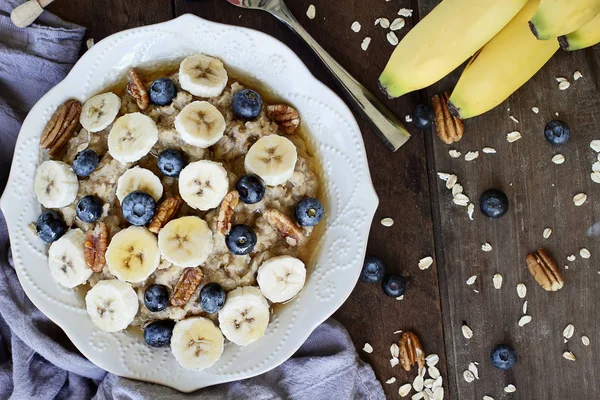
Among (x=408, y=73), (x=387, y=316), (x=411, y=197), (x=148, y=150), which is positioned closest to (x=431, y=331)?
(x=387, y=316)

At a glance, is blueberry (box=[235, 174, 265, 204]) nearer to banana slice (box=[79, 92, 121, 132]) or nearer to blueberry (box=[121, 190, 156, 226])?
blueberry (box=[121, 190, 156, 226])

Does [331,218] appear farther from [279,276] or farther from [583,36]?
[583,36]

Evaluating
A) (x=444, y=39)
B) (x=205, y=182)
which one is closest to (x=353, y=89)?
(x=444, y=39)

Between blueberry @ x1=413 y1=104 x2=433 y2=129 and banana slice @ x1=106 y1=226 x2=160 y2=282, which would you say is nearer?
banana slice @ x1=106 y1=226 x2=160 y2=282

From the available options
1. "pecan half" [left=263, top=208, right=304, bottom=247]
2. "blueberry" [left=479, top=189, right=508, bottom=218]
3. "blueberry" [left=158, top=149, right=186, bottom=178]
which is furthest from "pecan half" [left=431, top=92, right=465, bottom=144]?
"blueberry" [left=158, top=149, right=186, bottom=178]

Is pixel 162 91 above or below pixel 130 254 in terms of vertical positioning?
above
